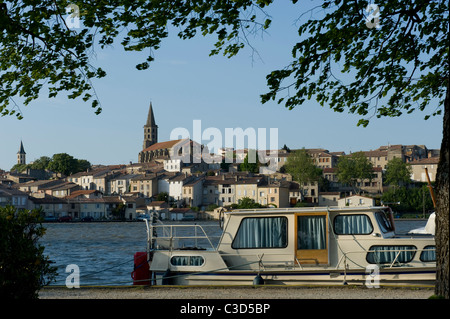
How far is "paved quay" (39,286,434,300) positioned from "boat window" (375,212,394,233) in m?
2.47

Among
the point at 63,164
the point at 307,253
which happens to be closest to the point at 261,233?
the point at 307,253

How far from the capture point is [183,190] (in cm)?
13500

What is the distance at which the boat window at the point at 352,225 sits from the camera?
14516mm

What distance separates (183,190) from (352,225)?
121115 millimetres

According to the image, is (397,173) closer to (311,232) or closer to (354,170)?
(354,170)

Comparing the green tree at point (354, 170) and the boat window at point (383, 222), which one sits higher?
the green tree at point (354, 170)

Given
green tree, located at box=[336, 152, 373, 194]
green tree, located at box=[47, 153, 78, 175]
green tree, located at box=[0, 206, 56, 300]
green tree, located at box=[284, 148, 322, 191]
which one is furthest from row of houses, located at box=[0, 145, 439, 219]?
green tree, located at box=[0, 206, 56, 300]

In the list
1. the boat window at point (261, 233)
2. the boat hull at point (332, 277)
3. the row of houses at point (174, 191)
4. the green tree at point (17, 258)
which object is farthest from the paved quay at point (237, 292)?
the row of houses at point (174, 191)

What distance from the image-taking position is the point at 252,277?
48.2 ft

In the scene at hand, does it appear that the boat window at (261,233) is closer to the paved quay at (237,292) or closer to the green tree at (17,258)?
the paved quay at (237,292)

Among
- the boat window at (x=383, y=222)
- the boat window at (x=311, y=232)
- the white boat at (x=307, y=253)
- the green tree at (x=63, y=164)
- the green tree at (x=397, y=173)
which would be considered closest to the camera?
the white boat at (x=307, y=253)

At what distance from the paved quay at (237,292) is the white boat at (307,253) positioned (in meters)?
1.59
